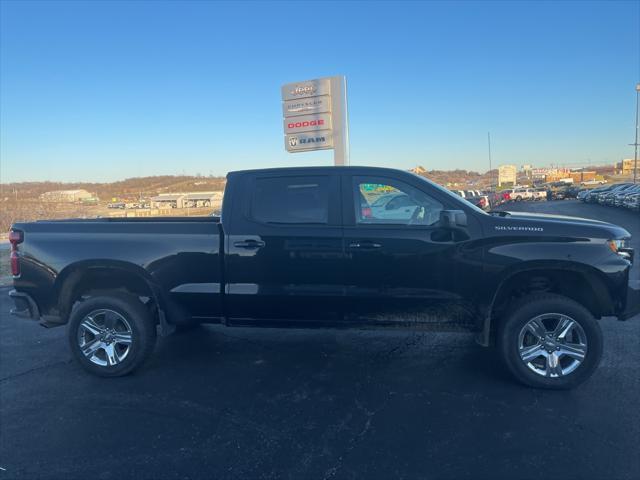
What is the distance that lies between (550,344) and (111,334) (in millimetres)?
3994

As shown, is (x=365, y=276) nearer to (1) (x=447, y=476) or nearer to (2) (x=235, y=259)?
(2) (x=235, y=259)

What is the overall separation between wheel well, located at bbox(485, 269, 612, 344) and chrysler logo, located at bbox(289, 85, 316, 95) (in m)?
10.4

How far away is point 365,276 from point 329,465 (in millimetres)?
1629

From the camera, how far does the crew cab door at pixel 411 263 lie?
4020 millimetres

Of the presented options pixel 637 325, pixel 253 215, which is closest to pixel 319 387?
pixel 253 215

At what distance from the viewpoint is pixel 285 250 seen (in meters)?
4.17

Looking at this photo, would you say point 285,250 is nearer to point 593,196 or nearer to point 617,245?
point 617,245

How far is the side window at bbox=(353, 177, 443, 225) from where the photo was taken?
13.6ft

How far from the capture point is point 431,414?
3.60m

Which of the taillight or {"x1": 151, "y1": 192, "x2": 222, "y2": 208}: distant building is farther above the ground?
{"x1": 151, "y1": 192, "x2": 222, "y2": 208}: distant building

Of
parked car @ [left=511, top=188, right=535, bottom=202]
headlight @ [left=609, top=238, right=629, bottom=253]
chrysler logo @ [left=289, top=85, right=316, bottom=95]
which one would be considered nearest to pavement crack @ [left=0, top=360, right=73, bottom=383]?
headlight @ [left=609, top=238, right=629, bottom=253]

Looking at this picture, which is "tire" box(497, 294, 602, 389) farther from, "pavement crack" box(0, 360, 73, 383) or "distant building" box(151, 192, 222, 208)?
"distant building" box(151, 192, 222, 208)

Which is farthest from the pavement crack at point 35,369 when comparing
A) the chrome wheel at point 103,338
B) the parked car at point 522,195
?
the parked car at point 522,195

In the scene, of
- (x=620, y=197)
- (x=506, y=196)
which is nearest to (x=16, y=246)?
(x=620, y=197)
